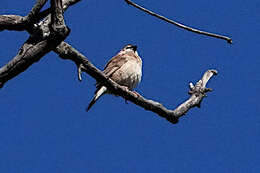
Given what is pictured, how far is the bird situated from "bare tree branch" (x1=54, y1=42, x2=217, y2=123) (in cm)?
261

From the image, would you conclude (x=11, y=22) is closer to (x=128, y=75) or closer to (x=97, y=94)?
(x=97, y=94)

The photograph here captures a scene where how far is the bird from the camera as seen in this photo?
9.48 m

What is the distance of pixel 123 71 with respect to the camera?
9695 mm

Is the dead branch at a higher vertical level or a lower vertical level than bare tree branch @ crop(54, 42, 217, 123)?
lower

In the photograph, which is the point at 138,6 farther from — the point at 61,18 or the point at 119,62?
the point at 119,62

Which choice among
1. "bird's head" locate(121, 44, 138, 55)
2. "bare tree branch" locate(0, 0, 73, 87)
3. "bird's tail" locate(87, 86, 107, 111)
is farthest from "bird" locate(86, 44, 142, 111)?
"bare tree branch" locate(0, 0, 73, 87)

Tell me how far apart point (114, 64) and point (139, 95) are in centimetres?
402

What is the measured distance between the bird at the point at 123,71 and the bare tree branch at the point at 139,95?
2.61 metres

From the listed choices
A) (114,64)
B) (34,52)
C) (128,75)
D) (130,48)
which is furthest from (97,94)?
(34,52)

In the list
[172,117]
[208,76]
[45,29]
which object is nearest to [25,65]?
[45,29]

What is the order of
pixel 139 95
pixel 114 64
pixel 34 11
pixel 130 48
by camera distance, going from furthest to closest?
pixel 130 48, pixel 114 64, pixel 139 95, pixel 34 11

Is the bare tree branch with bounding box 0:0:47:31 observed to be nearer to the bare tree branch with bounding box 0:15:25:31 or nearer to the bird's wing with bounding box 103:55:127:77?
the bare tree branch with bounding box 0:15:25:31

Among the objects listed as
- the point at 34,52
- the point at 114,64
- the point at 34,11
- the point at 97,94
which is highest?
the point at 114,64

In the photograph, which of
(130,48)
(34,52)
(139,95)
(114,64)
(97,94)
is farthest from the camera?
(130,48)
